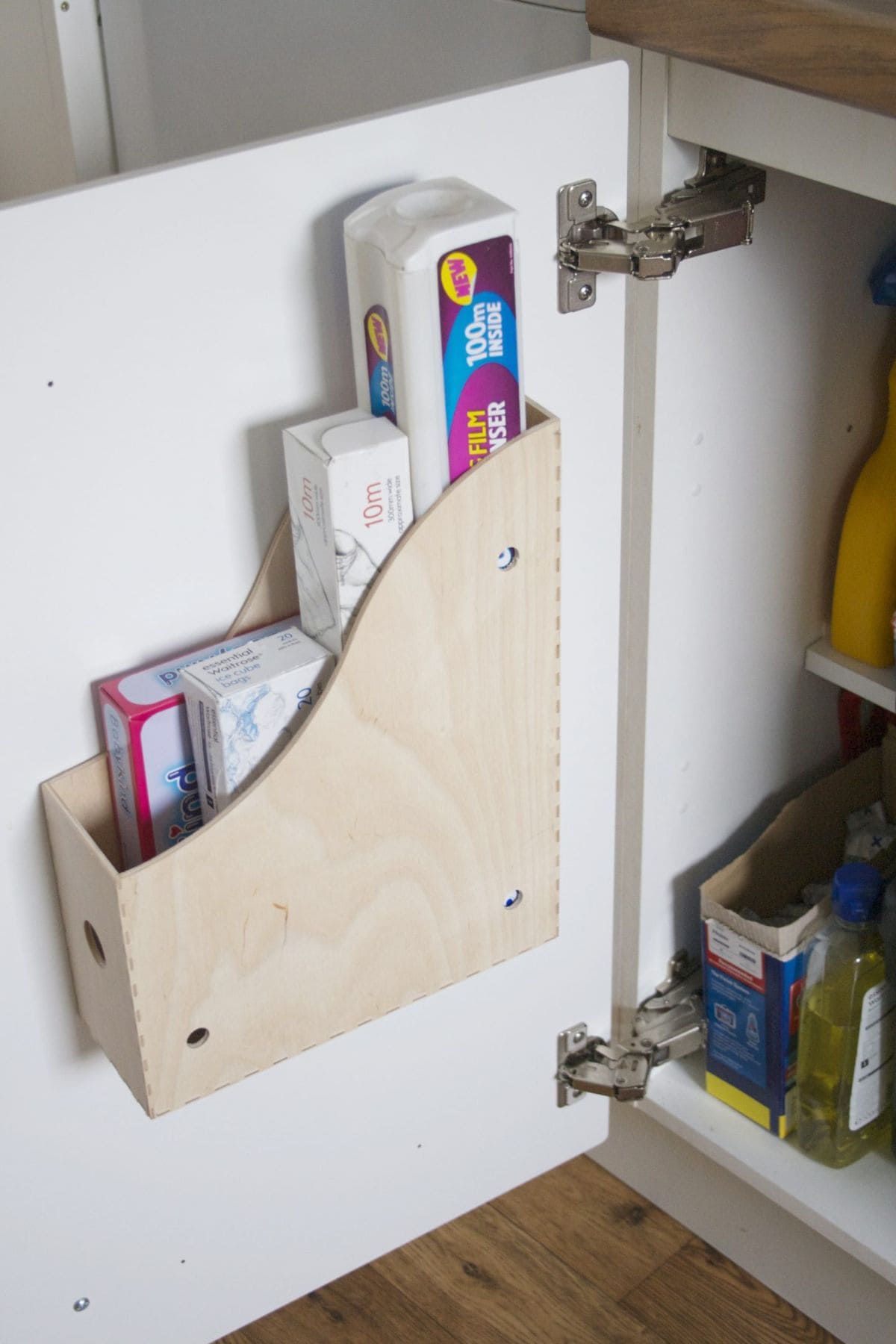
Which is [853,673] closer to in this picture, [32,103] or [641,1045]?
[641,1045]

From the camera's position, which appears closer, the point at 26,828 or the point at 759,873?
the point at 26,828

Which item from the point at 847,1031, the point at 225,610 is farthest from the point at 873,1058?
the point at 225,610

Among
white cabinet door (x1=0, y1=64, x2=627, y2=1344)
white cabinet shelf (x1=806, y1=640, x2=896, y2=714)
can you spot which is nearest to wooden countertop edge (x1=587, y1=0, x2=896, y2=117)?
white cabinet door (x1=0, y1=64, x2=627, y2=1344)

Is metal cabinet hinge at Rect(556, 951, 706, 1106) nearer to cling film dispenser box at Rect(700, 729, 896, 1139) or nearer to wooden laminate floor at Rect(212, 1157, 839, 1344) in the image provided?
cling film dispenser box at Rect(700, 729, 896, 1139)

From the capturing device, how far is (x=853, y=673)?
984 millimetres

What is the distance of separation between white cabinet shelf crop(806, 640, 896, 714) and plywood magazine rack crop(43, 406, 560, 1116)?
0.96ft

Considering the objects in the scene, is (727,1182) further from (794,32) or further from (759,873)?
(794,32)

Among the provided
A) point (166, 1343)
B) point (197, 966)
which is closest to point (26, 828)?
point (197, 966)

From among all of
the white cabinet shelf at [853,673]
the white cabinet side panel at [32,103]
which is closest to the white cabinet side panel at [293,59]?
the white cabinet side panel at [32,103]

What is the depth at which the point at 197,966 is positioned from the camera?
2.22ft

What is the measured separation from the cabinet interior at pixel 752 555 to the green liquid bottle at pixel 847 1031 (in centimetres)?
3

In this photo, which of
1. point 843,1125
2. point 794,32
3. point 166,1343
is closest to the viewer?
point 794,32

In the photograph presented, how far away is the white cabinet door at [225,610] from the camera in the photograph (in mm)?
592

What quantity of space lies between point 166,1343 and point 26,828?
1.19ft
